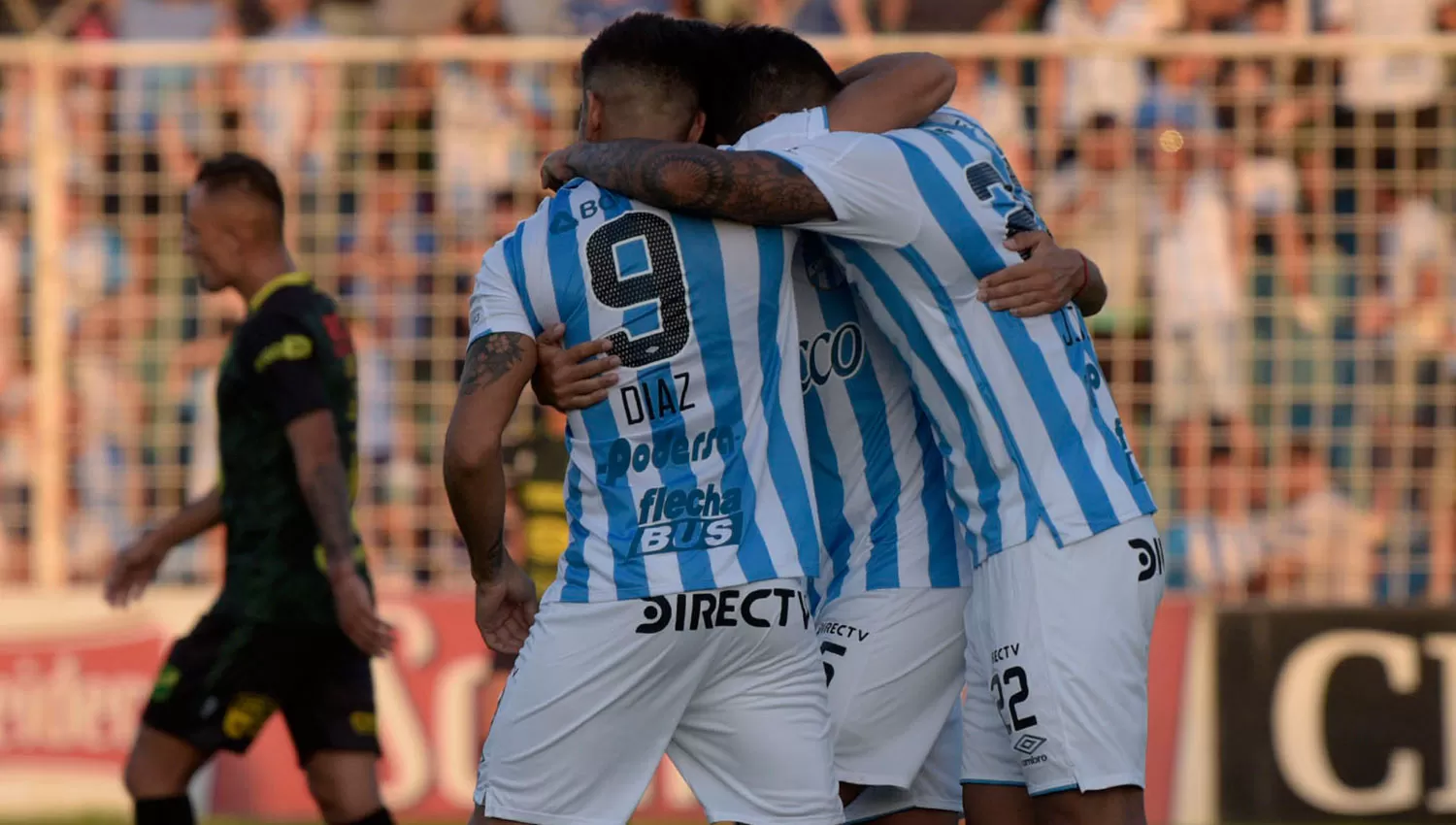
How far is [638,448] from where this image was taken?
3.79 meters

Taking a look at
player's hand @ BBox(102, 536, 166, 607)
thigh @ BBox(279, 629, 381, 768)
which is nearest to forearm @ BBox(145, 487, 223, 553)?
player's hand @ BBox(102, 536, 166, 607)

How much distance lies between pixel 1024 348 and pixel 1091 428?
0.22 meters

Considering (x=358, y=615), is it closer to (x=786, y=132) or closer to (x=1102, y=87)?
(x=786, y=132)

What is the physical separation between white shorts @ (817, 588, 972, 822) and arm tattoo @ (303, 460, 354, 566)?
61.4 inches

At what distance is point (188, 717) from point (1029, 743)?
2.58m

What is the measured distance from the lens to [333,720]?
5590 millimetres

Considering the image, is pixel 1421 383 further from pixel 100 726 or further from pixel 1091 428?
pixel 100 726

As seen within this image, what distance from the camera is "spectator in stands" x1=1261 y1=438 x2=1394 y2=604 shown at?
8539 mm

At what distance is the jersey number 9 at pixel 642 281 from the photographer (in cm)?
378

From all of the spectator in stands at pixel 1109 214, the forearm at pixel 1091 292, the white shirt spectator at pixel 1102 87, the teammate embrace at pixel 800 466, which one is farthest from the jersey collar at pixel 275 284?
the white shirt spectator at pixel 1102 87

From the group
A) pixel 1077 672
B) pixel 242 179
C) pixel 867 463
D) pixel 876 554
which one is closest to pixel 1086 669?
pixel 1077 672

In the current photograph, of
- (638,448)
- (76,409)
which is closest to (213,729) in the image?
(638,448)

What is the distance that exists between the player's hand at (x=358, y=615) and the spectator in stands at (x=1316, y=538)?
4.54 metres

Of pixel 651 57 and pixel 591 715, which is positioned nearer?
pixel 591 715
